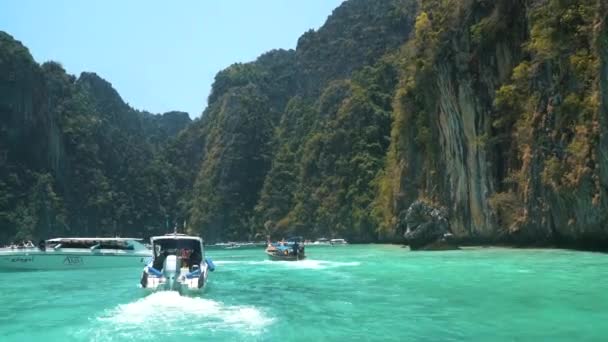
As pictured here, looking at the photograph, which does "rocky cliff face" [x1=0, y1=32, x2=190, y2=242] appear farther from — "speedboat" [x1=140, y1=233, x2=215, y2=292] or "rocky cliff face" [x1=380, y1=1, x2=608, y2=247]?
"speedboat" [x1=140, y1=233, x2=215, y2=292]

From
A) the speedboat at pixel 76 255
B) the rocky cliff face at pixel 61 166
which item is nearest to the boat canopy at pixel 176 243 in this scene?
the speedboat at pixel 76 255

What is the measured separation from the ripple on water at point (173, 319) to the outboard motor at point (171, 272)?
625mm

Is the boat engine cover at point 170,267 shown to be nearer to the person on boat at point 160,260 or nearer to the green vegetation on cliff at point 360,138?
the person on boat at point 160,260

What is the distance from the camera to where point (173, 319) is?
42.4 ft

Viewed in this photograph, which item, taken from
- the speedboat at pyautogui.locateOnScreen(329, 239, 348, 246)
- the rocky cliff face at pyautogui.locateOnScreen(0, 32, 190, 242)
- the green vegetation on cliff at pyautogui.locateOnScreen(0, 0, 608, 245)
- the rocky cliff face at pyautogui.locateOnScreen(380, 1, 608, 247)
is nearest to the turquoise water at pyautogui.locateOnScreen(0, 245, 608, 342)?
the rocky cliff face at pyautogui.locateOnScreen(380, 1, 608, 247)

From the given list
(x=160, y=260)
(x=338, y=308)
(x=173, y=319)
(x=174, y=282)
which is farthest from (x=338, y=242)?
(x=173, y=319)

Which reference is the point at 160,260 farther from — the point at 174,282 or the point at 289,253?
the point at 289,253

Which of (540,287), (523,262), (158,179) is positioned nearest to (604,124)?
(523,262)

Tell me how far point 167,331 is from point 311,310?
12.4 ft

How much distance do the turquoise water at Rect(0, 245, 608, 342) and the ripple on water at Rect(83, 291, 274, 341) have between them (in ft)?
0.08

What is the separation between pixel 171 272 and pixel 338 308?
4.86 meters

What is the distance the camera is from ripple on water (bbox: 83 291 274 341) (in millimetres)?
11648

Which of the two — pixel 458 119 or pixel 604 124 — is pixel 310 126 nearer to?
pixel 458 119

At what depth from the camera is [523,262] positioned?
1021 inches
